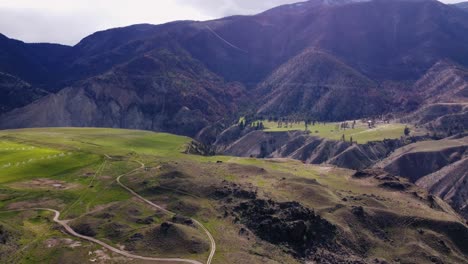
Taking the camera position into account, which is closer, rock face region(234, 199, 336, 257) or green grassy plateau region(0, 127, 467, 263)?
green grassy plateau region(0, 127, 467, 263)

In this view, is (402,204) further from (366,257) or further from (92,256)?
(92,256)

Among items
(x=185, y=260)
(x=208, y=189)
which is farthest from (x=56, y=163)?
(x=185, y=260)

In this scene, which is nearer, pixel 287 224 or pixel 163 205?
pixel 287 224

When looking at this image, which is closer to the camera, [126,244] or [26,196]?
[126,244]

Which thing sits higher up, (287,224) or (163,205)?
(163,205)

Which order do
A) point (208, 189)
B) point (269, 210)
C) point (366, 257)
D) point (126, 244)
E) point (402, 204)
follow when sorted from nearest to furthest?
point (126, 244)
point (366, 257)
point (269, 210)
point (208, 189)
point (402, 204)
